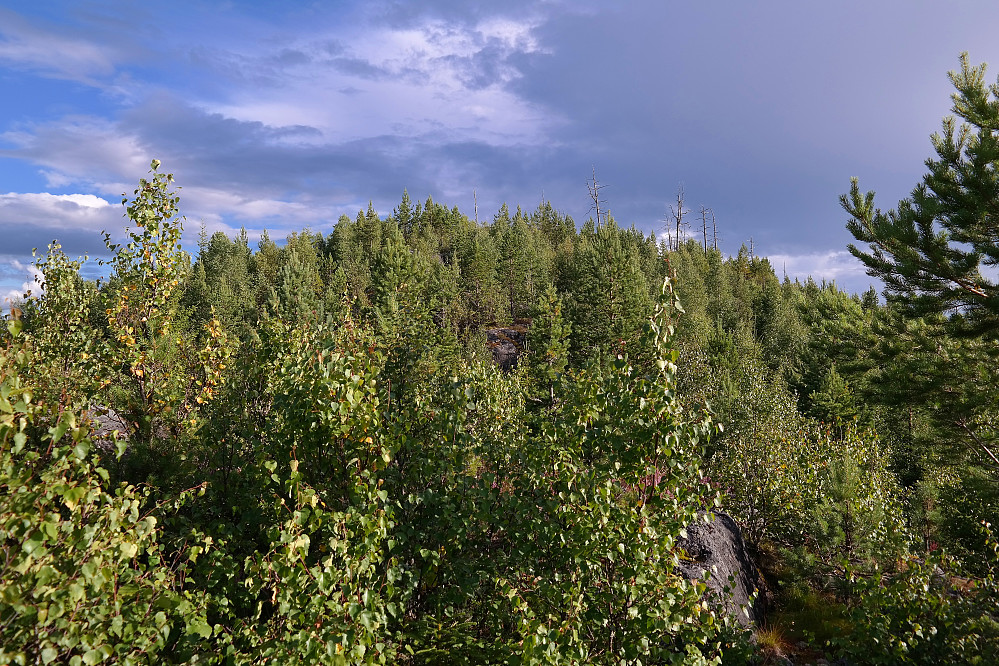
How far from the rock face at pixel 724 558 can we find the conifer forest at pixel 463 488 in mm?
836

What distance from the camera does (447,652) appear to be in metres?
5.42

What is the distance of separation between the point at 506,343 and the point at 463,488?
4287 centimetres

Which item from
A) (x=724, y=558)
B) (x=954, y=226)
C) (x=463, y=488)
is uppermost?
(x=954, y=226)

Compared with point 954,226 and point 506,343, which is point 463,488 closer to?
point 954,226

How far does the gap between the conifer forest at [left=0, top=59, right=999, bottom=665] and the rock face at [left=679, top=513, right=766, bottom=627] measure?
0.84m

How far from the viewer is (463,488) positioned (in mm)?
5496

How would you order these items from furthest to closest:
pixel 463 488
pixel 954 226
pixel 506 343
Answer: pixel 506 343 → pixel 954 226 → pixel 463 488

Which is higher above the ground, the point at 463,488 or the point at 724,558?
the point at 463,488

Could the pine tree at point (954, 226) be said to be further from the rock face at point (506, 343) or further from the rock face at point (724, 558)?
the rock face at point (506, 343)

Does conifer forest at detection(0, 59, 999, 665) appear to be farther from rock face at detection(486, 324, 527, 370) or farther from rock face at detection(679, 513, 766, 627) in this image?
rock face at detection(486, 324, 527, 370)

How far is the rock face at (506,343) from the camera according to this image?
4475 cm

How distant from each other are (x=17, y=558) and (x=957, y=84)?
47.6ft

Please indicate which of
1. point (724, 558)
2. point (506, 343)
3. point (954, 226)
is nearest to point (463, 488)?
point (724, 558)

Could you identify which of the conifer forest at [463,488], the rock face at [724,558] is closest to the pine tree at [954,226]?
the conifer forest at [463,488]
